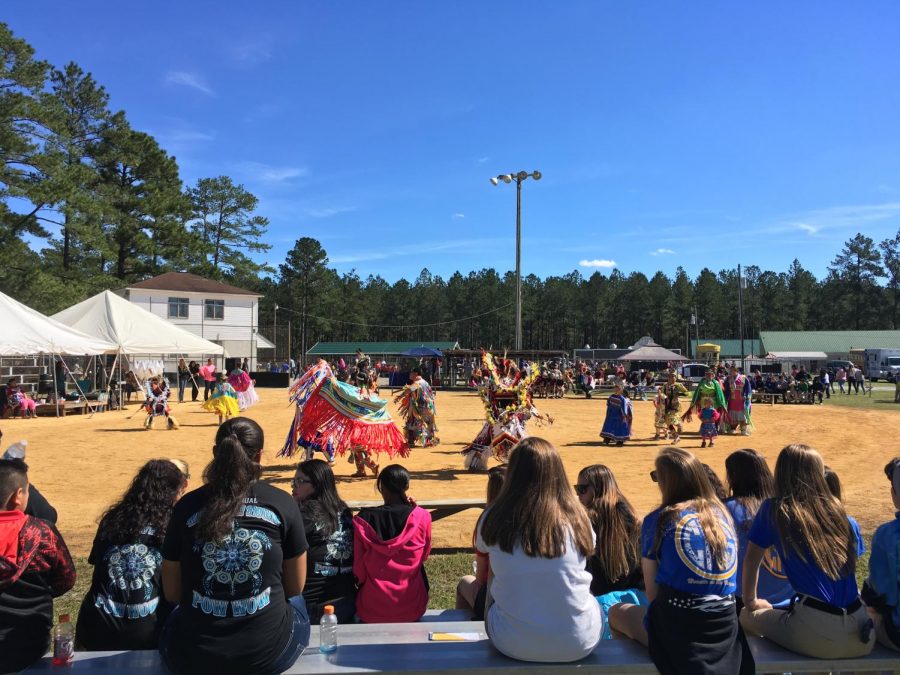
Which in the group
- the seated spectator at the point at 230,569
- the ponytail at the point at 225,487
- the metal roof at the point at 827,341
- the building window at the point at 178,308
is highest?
the building window at the point at 178,308

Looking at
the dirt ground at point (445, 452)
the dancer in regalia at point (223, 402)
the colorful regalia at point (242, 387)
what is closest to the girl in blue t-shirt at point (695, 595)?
the dirt ground at point (445, 452)

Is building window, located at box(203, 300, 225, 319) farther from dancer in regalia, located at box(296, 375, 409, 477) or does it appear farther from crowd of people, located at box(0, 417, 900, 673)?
crowd of people, located at box(0, 417, 900, 673)

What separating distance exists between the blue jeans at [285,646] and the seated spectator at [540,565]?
820 millimetres

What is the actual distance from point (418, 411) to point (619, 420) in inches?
171

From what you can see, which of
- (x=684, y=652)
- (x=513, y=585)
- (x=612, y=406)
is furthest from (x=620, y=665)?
(x=612, y=406)

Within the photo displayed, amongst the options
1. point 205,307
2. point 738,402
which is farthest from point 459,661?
point 205,307

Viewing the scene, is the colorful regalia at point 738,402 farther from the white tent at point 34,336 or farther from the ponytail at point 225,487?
the white tent at point 34,336

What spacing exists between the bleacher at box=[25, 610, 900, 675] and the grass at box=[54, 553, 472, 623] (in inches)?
72.9

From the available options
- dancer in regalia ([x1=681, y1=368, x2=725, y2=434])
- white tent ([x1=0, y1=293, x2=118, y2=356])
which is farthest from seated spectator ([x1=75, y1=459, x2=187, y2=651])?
white tent ([x1=0, y1=293, x2=118, y2=356])

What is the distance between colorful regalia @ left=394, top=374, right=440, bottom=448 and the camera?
508 inches

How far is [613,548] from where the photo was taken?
3379 mm

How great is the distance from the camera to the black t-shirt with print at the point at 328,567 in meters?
3.63

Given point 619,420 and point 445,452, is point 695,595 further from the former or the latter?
point 619,420

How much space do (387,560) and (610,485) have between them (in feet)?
4.14
